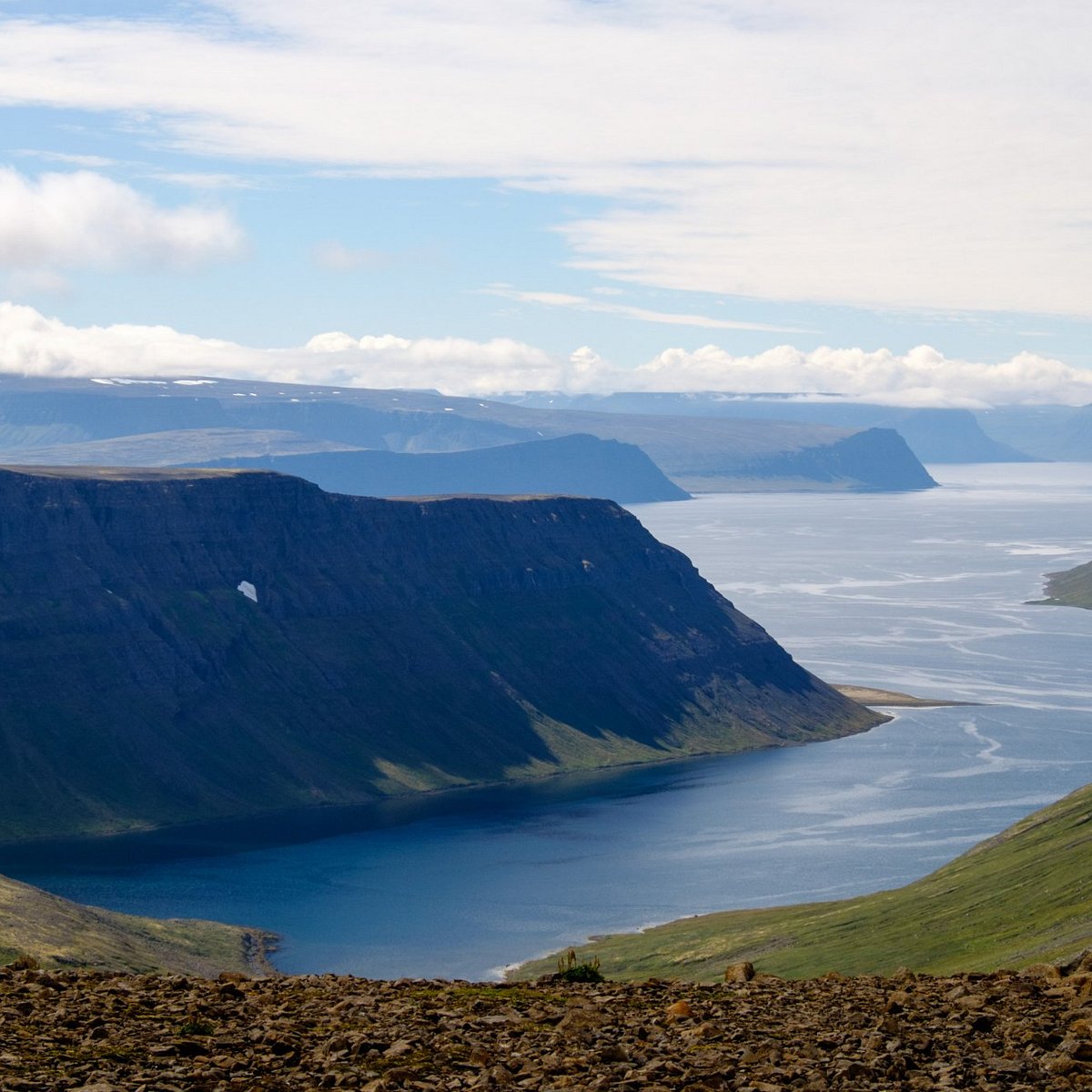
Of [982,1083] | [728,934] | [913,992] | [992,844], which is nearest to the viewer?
[982,1083]

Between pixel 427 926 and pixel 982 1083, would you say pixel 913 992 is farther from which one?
pixel 427 926

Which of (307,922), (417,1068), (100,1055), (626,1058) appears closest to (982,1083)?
(626,1058)

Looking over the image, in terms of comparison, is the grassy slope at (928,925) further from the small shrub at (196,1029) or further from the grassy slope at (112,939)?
the small shrub at (196,1029)

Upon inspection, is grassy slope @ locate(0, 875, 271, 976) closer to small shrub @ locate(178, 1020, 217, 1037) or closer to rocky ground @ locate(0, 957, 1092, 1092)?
rocky ground @ locate(0, 957, 1092, 1092)

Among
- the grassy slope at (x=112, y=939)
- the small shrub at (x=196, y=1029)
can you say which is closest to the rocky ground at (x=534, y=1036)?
the small shrub at (x=196, y=1029)

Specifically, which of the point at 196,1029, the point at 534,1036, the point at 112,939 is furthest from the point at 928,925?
the point at 196,1029

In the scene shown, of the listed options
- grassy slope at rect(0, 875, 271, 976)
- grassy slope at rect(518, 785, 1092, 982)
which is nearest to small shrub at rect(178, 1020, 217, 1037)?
grassy slope at rect(518, 785, 1092, 982)
